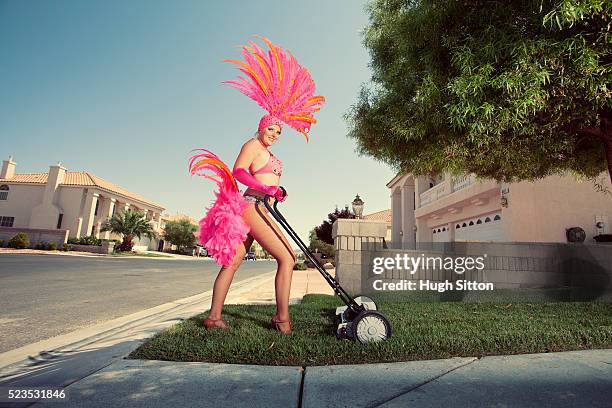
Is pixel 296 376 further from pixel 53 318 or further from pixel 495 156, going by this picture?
pixel 495 156

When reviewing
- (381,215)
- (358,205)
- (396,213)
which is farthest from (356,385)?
(381,215)

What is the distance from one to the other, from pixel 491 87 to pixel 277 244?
3339 mm

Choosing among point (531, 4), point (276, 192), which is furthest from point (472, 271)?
point (276, 192)

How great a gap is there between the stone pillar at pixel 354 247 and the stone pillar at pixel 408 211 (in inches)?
696

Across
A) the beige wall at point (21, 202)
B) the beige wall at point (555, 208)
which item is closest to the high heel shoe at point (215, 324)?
the beige wall at point (555, 208)

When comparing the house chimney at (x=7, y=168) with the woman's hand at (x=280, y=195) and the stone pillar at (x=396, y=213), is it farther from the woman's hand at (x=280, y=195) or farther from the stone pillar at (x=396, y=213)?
the woman's hand at (x=280, y=195)

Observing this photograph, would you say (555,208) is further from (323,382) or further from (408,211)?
(408,211)

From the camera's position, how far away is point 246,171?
322 centimetres

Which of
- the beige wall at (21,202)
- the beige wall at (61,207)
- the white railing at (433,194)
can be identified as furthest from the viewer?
the beige wall at (21,202)

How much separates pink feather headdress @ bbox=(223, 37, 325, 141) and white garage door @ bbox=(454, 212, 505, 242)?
38.0 ft

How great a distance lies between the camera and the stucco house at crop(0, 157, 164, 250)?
4006cm

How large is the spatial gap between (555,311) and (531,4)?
13.5 ft

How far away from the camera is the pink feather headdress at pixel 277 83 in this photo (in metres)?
3.37

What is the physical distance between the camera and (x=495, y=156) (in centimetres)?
628
